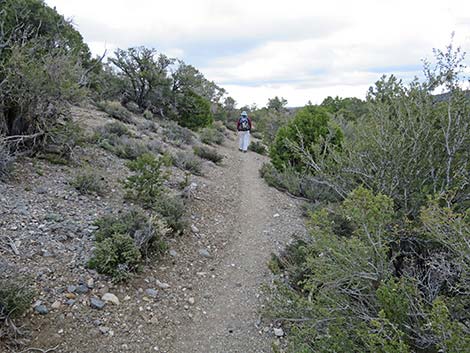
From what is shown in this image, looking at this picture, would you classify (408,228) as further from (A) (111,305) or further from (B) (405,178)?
(A) (111,305)

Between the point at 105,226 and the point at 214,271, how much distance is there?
1.60m

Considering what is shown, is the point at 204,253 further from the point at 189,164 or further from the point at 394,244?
the point at 189,164

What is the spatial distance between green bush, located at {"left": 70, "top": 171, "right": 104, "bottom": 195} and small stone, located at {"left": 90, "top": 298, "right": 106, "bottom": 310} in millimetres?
2580

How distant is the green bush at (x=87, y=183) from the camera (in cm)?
602

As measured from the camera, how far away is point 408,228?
3711 millimetres

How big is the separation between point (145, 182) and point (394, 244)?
12.8 ft

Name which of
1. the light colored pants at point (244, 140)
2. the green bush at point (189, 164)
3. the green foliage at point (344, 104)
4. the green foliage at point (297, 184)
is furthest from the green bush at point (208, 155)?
the green foliage at point (344, 104)

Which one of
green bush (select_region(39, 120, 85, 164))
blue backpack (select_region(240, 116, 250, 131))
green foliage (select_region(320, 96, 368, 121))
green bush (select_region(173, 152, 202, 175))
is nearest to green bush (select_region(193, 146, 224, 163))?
green bush (select_region(173, 152, 202, 175))

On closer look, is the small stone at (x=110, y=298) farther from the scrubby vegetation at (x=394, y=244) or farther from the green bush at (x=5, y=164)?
the green bush at (x=5, y=164)

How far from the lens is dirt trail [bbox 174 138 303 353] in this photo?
3.79m

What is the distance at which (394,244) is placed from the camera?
13.2 feet

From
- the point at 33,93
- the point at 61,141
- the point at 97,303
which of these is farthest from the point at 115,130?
the point at 97,303

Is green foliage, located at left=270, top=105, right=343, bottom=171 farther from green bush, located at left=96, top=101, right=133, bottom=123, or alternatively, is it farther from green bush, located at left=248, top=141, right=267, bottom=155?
green bush, located at left=96, top=101, right=133, bottom=123

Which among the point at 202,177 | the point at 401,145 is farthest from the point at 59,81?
the point at 401,145
